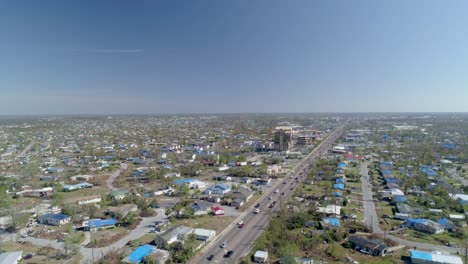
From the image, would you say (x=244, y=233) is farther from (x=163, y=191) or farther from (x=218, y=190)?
(x=163, y=191)

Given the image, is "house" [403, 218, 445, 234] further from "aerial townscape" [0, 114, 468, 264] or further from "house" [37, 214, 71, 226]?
"house" [37, 214, 71, 226]

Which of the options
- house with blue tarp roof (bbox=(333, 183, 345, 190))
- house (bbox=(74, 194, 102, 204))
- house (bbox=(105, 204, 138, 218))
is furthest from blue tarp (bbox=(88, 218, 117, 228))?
house with blue tarp roof (bbox=(333, 183, 345, 190))

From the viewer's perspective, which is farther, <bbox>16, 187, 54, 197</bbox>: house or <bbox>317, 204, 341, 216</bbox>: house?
<bbox>16, 187, 54, 197</bbox>: house

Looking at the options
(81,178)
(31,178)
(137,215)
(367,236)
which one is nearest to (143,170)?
(81,178)

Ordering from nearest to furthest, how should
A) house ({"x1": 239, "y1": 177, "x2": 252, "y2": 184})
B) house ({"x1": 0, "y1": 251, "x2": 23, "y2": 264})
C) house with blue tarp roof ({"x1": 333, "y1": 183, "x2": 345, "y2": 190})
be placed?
house ({"x1": 0, "y1": 251, "x2": 23, "y2": 264}) < house with blue tarp roof ({"x1": 333, "y1": 183, "x2": 345, "y2": 190}) < house ({"x1": 239, "y1": 177, "x2": 252, "y2": 184})

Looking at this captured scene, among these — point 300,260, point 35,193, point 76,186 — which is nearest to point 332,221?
point 300,260

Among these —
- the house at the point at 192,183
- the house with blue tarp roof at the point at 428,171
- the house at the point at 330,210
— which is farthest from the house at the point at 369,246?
the house with blue tarp roof at the point at 428,171

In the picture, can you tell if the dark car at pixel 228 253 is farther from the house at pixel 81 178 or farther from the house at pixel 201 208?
the house at pixel 81 178
